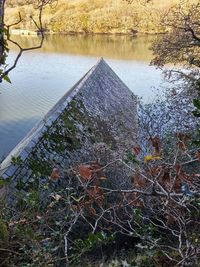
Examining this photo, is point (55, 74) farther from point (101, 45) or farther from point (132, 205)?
point (132, 205)

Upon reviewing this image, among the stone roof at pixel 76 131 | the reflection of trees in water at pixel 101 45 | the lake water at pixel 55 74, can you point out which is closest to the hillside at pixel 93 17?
the reflection of trees in water at pixel 101 45

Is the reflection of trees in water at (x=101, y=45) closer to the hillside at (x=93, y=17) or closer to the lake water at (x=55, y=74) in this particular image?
the lake water at (x=55, y=74)

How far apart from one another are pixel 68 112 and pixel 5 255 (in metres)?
8.52

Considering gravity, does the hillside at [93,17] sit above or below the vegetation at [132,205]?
below

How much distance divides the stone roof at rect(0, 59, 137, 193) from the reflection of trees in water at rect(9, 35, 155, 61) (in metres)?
17.1

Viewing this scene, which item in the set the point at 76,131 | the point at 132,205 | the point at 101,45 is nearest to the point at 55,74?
the point at 101,45

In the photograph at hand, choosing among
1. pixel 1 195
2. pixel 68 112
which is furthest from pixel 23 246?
pixel 68 112

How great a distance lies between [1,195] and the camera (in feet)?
18.3

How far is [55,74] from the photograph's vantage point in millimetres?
29312

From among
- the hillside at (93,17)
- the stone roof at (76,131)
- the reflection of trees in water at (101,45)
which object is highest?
the stone roof at (76,131)

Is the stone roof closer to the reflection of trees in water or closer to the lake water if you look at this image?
the lake water

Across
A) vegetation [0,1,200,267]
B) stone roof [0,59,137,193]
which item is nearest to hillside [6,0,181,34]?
stone roof [0,59,137,193]

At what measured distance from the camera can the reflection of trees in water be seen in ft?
123

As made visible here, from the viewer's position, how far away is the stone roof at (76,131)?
29.1 ft
